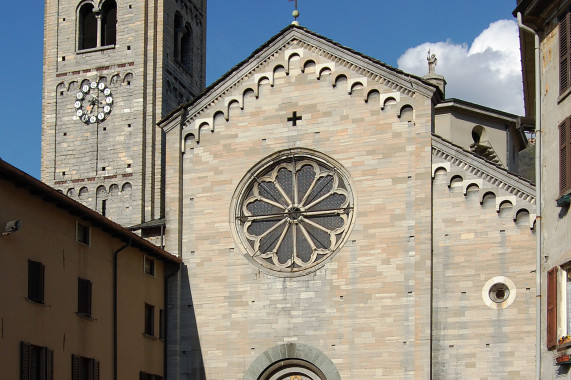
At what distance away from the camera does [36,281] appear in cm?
2805

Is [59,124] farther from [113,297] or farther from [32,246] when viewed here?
[32,246]

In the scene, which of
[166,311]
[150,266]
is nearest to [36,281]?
[150,266]

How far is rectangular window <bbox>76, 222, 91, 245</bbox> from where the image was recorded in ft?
100

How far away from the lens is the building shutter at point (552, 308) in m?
23.2

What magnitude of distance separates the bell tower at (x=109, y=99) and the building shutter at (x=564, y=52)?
2383 cm

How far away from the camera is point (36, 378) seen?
2769cm

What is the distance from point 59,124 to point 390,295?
2003 cm

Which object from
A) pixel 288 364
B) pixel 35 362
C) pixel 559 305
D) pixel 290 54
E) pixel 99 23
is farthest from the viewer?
pixel 99 23

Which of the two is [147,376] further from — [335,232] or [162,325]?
[335,232]

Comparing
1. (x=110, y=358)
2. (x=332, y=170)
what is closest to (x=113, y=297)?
(x=110, y=358)

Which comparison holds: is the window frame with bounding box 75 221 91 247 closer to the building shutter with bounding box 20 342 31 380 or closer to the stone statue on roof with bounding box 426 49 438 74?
the building shutter with bounding box 20 342 31 380

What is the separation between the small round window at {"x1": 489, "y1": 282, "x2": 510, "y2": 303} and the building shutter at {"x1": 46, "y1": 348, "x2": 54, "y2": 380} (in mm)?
12294

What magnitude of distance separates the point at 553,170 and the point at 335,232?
11.2 m

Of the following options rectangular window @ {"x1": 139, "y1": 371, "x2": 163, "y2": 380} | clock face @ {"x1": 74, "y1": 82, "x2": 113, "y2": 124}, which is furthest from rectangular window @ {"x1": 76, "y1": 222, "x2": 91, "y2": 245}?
clock face @ {"x1": 74, "y1": 82, "x2": 113, "y2": 124}
